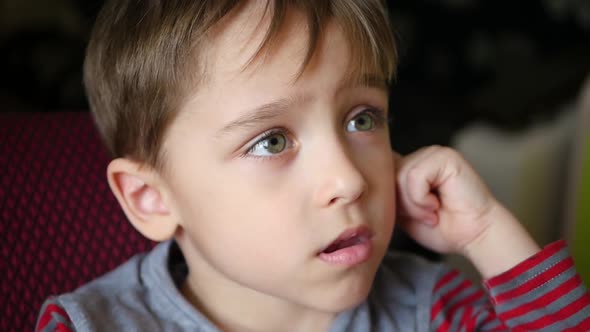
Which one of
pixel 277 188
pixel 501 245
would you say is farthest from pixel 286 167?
pixel 501 245

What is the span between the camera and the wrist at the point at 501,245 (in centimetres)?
105

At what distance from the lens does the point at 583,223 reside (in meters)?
1.66

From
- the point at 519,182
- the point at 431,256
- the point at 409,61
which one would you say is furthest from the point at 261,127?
the point at 409,61

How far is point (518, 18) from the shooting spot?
2537mm

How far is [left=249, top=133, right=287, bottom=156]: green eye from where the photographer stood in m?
0.92

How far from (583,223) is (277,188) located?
3.29 ft

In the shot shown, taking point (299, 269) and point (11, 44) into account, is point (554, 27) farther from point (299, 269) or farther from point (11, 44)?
point (299, 269)

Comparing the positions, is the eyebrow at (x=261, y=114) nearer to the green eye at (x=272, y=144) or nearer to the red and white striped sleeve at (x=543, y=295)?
the green eye at (x=272, y=144)

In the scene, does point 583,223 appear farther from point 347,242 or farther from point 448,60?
point 448,60

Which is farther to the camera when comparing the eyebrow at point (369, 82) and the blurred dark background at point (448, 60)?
the blurred dark background at point (448, 60)

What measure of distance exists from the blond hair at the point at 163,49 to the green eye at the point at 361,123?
6cm

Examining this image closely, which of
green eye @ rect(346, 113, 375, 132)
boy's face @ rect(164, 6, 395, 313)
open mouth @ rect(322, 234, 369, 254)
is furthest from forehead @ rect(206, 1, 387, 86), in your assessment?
open mouth @ rect(322, 234, 369, 254)

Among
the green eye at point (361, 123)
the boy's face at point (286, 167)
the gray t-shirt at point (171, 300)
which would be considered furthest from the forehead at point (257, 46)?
the gray t-shirt at point (171, 300)

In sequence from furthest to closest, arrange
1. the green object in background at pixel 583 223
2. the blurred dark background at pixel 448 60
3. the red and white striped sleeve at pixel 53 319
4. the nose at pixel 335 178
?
1. the blurred dark background at pixel 448 60
2. the green object in background at pixel 583 223
3. the red and white striped sleeve at pixel 53 319
4. the nose at pixel 335 178
